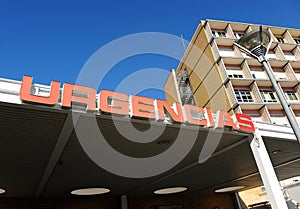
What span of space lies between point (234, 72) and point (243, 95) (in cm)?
329

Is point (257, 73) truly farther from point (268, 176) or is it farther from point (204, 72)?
point (268, 176)

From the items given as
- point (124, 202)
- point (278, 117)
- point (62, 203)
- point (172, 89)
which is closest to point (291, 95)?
point (278, 117)

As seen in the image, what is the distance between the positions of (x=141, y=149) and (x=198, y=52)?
28018 millimetres

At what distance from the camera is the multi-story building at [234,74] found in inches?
1091

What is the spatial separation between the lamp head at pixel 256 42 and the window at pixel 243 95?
855 inches

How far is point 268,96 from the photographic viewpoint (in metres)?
29.6

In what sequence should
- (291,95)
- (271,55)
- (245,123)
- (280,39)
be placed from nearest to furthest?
(245,123)
(291,95)
(271,55)
(280,39)

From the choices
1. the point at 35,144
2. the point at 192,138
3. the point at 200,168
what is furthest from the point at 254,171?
the point at 35,144

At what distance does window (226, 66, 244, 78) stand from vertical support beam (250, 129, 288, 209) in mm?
22364

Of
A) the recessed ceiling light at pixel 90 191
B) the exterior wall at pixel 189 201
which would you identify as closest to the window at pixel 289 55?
the exterior wall at pixel 189 201

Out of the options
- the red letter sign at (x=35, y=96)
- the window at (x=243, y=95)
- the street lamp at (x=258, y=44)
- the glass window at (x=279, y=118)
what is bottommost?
the red letter sign at (x=35, y=96)

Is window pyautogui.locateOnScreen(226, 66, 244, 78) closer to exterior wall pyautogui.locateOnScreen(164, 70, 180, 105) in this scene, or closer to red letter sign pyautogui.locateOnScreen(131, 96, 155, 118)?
exterior wall pyautogui.locateOnScreen(164, 70, 180, 105)

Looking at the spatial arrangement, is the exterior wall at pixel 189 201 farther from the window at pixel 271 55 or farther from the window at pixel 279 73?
the window at pixel 271 55

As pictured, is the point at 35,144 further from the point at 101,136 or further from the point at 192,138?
the point at 192,138
